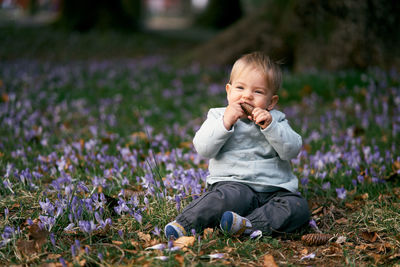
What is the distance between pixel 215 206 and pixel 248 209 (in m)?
0.29

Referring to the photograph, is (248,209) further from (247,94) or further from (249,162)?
(247,94)

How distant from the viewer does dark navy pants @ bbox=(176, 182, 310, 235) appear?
2705mm

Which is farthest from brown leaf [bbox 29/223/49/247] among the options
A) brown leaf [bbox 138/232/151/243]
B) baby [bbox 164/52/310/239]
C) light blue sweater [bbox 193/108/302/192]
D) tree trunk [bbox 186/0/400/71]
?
tree trunk [bbox 186/0/400/71]

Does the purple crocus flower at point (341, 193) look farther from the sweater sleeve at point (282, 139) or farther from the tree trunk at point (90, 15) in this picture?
the tree trunk at point (90, 15)

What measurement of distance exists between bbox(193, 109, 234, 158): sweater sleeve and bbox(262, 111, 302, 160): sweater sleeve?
0.83 ft

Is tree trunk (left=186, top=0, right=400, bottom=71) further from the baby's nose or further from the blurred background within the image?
the baby's nose

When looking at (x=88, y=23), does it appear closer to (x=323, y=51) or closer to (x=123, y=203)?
(x=323, y=51)

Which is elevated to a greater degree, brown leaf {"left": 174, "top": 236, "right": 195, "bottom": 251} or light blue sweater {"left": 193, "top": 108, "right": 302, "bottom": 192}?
light blue sweater {"left": 193, "top": 108, "right": 302, "bottom": 192}

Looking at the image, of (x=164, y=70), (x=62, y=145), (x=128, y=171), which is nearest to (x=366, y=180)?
(x=128, y=171)

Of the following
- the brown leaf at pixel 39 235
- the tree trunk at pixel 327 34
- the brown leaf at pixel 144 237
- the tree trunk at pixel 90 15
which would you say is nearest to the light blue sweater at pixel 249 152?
the brown leaf at pixel 144 237

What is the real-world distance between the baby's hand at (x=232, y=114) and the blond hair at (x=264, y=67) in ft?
0.74

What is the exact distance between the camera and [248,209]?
2896mm

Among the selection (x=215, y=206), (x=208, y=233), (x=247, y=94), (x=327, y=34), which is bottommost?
(x=208, y=233)

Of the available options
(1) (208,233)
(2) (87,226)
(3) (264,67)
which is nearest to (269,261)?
(1) (208,233)
